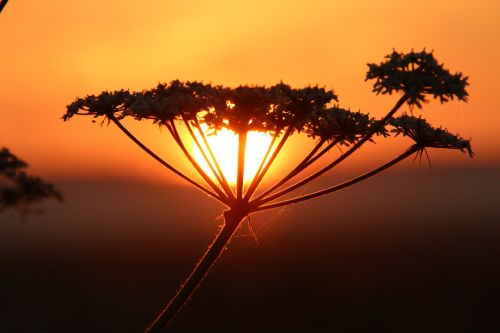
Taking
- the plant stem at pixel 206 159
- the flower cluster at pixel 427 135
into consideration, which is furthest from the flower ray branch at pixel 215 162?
the flower cluster at pixel 427 135

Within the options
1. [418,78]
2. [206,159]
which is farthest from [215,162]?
[418,78]

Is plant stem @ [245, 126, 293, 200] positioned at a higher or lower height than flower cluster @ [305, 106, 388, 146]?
lower

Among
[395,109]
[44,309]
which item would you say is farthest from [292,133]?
[44,309]

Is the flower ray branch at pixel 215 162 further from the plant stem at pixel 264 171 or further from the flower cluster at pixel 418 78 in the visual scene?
the flower cluster at pixel 418 78

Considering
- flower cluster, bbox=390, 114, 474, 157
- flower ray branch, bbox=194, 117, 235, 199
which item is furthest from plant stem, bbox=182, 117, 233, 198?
flower cluster, bbox=390, 114, 474, 157

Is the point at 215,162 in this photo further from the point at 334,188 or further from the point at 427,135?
the point at 427,135

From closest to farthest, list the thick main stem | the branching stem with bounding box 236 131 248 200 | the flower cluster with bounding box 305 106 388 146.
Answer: the thick main stem, the branching stem with bounding box 236 131 248 200, the flower cluster with bounding box 305 106 388 146

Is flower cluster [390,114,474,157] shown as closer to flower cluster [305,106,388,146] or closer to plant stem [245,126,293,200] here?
flower cluster [305,106,388,146]
